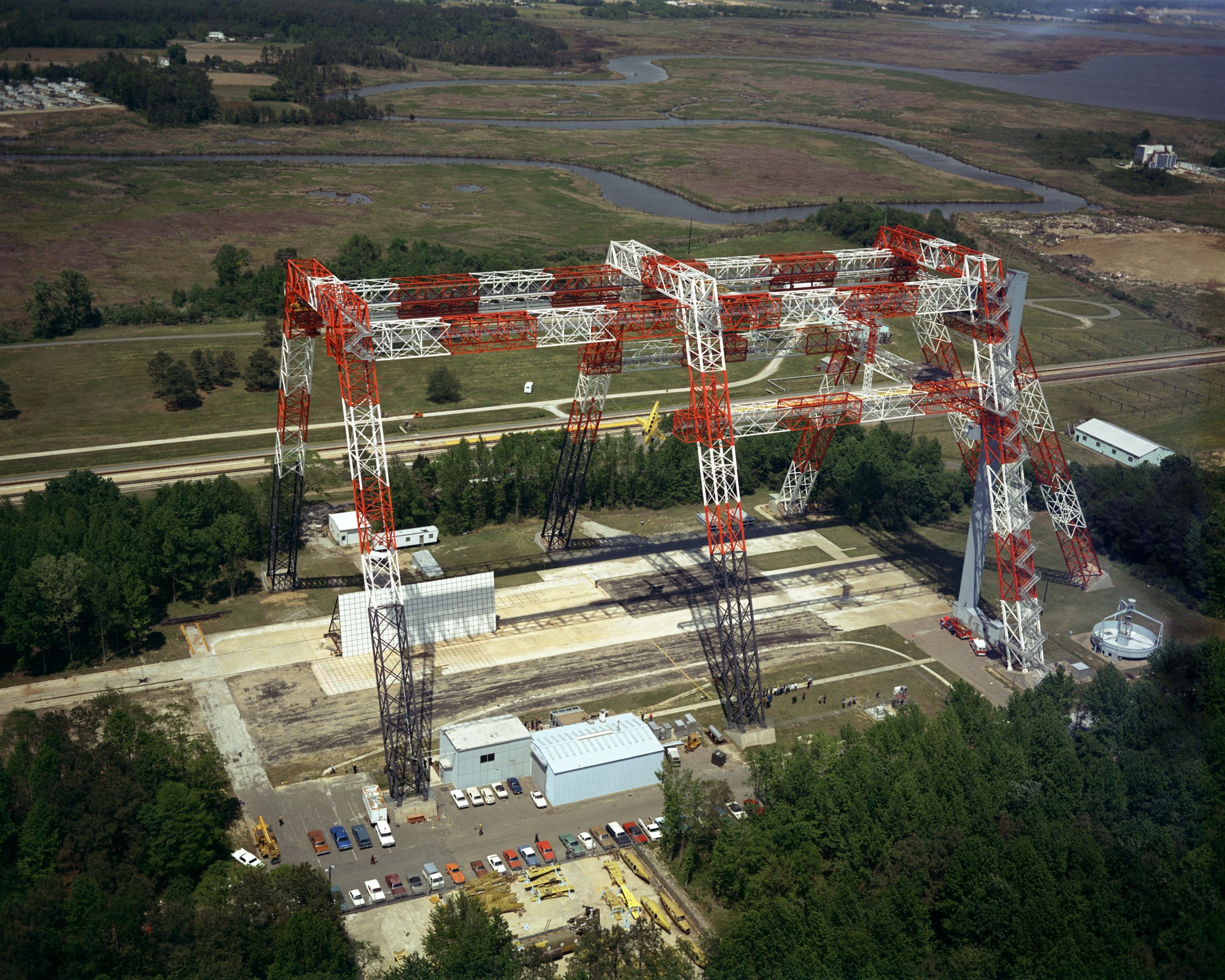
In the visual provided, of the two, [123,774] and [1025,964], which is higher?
[123,774]

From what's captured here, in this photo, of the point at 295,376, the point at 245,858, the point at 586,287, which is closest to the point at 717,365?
the point at 586,287

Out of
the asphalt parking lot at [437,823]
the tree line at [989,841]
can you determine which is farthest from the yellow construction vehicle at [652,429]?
the tree line at [989,841]

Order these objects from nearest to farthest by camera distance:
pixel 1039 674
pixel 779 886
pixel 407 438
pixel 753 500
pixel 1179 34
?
pixel 779 886, pixel 1039 674, pixel 753 500, pixel 407 438, pixel 1179 34

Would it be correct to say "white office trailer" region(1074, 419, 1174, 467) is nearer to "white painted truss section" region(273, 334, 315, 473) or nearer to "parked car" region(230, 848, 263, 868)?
"white painted truss section" region(273, 334, 315, 473)

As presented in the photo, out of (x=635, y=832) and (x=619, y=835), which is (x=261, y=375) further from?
(x=635, y=832)

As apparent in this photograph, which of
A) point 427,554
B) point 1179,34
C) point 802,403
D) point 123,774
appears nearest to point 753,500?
point 802,403

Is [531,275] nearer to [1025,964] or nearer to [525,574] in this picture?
[525,574]
